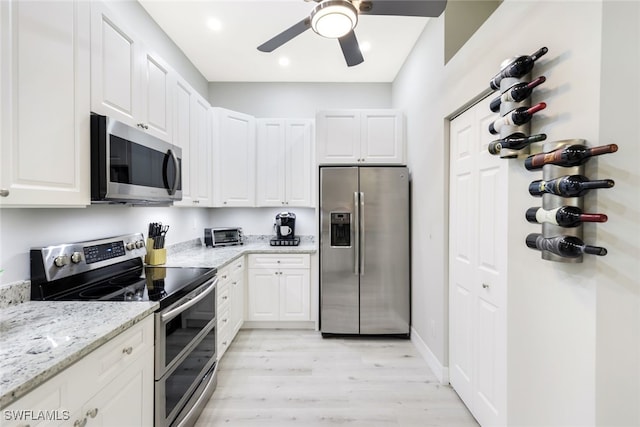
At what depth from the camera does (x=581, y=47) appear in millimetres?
1086

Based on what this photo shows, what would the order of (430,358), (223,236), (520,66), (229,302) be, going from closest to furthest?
(520,66) < (430,358) < (229,302) < (223,236)

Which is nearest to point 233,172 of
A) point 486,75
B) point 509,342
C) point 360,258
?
point 360,258

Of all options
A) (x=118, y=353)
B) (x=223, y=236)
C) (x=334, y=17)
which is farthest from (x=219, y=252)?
(x=334, y=17)

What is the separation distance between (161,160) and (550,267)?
2.38m

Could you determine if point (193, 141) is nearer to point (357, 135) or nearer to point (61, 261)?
point (61, 261)

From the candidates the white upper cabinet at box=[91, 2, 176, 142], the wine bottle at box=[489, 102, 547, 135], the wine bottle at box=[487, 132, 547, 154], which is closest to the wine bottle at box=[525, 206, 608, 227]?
the wine bottle at box=[487, 132, 547, 154]

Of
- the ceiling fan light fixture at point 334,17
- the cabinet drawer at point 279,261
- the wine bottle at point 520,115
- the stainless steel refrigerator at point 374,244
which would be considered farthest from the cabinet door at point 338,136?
the wine bottle at point 520,115

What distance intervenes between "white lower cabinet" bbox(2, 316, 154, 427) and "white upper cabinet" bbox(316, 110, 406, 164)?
246cm

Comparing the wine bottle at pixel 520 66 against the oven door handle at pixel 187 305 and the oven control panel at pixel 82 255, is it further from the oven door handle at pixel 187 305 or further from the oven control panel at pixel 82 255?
the oven control panel at pixel 82 255

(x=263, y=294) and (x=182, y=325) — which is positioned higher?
(x=182, y=325)

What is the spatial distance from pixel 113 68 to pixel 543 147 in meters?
2.27

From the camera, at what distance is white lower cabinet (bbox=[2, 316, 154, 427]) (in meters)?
0.82

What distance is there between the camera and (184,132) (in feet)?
8.58

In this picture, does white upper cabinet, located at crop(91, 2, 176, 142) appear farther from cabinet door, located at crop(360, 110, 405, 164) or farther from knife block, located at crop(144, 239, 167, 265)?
cabinet door, located at crop(360, 110, 405, 164)
